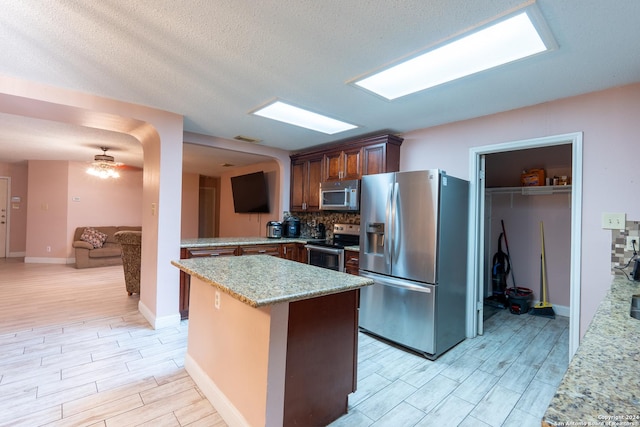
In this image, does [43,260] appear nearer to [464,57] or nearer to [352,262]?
[352,262]

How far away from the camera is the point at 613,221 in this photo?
2.26 meters

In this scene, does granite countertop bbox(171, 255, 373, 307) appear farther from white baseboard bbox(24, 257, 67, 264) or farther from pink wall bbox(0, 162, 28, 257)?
pink wall bbox(0, 162, 28, 257)

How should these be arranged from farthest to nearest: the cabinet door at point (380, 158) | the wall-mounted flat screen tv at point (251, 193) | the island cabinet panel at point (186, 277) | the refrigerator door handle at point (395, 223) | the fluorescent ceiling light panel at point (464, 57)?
the wall-mounted flat screen tv at point (251, 193) < the cabinet door at point (380, 158) < the island cabinet panel at point (186, 277) < the refrigerator door handle at point (395, 223) < the fluorescent ceiling light panel at point (464, 57)

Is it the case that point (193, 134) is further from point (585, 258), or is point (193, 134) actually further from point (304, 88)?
point (585, 258)

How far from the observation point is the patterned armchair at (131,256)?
13.2 ft

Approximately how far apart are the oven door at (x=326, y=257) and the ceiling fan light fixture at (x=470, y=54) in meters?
1.93

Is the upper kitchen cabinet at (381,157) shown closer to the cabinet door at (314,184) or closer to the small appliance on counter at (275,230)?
the cabinet door at (314,184)

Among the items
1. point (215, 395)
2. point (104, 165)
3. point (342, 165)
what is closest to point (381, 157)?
point (342, 165)

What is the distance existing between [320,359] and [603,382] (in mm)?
1261

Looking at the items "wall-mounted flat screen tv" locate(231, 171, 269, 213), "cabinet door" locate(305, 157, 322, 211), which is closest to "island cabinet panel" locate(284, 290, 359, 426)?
"cabinet door" locate(305, 157, 322, 211)

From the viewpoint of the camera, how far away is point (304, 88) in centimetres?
245

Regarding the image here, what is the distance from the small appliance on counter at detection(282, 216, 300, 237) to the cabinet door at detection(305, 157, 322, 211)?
1.12 ft

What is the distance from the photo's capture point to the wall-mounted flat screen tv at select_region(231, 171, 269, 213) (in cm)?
561

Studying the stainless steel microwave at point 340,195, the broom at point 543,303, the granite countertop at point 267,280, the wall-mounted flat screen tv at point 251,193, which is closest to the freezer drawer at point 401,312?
the stainless steel microwave at point 340,195
